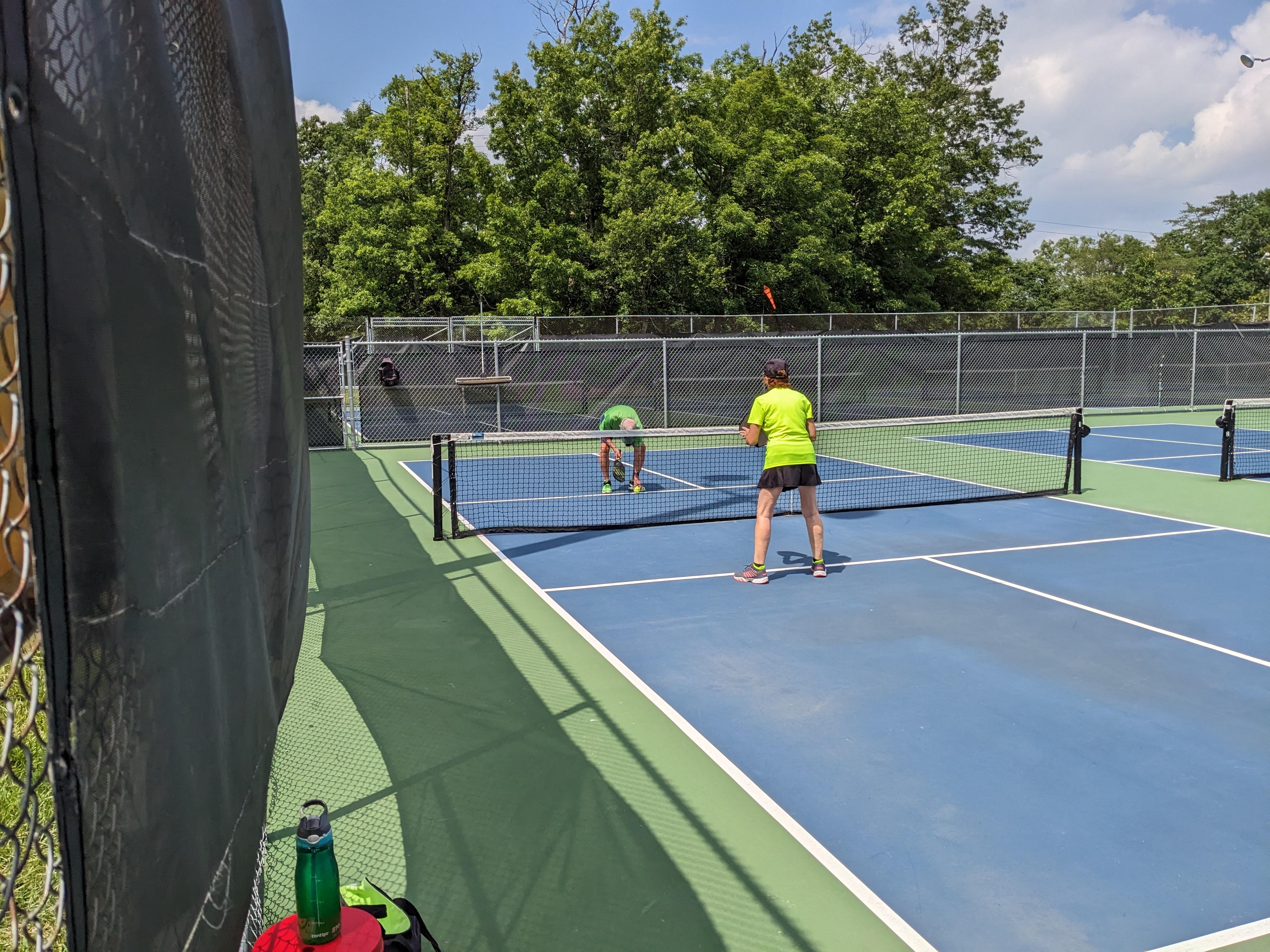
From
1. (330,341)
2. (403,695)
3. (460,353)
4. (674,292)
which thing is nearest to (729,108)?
(674,292)

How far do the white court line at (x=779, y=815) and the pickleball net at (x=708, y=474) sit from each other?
3.37m

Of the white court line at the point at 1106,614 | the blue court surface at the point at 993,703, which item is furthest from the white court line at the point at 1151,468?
the white court line at the point at 1106,614

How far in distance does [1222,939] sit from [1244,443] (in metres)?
17.5

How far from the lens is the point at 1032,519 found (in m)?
10.8

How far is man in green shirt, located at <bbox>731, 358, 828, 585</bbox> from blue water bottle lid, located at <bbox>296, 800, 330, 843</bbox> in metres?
5.59

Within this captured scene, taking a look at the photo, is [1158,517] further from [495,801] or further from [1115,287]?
[1115,287]

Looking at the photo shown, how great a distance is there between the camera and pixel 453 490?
1020 cm

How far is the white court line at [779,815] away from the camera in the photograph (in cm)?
342

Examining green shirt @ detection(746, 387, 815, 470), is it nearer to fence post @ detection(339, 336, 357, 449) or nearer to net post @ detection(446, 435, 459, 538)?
net post @ detection(446, 435, 459, 538)

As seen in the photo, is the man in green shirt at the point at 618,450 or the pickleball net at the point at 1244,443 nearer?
the man in green shirt at the point at 618,450

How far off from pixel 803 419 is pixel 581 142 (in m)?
28.6

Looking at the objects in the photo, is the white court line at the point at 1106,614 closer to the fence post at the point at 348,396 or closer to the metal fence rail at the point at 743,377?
the metal fence rail at the point at 743,377

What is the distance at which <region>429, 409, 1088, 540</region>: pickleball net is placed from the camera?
1112cm

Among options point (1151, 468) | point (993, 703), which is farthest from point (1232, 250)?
point (993, 703)
